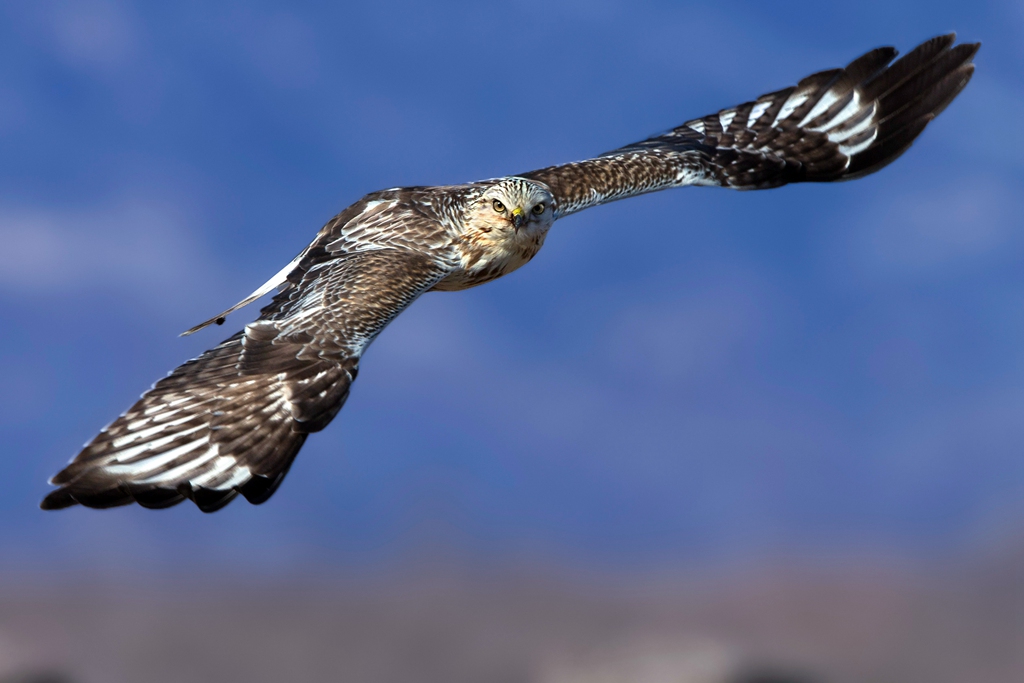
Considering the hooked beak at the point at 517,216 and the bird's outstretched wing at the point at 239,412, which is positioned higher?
the hooked beak at the point at 517,216

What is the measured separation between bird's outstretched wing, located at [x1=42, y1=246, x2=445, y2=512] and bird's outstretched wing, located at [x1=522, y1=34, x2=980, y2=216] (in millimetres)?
4562

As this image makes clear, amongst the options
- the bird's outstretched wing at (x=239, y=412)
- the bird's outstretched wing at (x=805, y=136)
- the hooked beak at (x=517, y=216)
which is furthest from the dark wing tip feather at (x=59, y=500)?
the bird's outstretched wing at (x=805, y=136)

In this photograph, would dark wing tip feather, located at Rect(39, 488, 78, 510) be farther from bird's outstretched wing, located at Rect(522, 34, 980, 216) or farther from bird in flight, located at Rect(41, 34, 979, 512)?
bird's outstretched wing, located at Rect(522, 34, 980, 216)

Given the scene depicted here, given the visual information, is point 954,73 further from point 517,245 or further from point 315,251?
point 315,251

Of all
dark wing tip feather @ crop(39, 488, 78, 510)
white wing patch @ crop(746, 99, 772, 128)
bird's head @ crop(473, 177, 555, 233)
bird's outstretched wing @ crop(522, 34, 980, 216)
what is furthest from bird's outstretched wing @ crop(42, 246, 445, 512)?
white wing patch @ crop(746, 99, 772, 128)

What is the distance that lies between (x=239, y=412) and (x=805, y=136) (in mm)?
10199

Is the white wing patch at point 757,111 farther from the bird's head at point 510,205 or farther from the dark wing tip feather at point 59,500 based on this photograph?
the dark wing tip feather at point 59,500

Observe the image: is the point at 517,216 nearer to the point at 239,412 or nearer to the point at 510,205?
the point at 510,205

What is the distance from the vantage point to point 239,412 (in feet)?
33.6

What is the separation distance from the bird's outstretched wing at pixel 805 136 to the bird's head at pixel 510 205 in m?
1.29

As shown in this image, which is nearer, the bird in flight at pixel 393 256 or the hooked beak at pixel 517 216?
the bird in flight at pixel 393 256

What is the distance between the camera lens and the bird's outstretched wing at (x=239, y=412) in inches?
385

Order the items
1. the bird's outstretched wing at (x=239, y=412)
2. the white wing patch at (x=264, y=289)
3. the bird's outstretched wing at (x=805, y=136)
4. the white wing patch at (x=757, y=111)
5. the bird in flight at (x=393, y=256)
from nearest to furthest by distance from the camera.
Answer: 1. the bird's outstretched wing at (x=239, y=412)
2. the bird in flight at (x=393, y=256)
3. the white wing patch at (x=264, y=289)
4. the bird's outstretched wing at (x=805, y=136)
5. the white wing patch at (x=757, y=111)

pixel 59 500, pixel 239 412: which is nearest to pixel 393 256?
pixel 239 412
